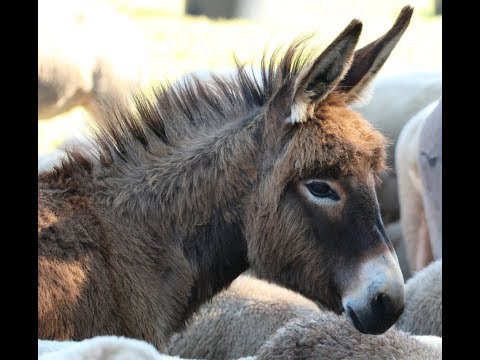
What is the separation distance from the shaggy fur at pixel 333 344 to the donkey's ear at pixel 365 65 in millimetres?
1053

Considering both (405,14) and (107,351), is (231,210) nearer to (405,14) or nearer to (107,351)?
(405,14)

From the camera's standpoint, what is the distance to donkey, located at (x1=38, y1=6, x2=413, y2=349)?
3.18 m

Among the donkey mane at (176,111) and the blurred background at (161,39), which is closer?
the donkey mane at (176,111)

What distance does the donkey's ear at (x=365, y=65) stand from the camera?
3514 millimetres

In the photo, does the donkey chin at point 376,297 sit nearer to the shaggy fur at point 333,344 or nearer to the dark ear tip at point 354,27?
the shaggy fur at point 333,344

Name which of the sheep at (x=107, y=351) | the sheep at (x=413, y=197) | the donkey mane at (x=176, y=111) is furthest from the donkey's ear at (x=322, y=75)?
the sheep at (x=413, y=197)

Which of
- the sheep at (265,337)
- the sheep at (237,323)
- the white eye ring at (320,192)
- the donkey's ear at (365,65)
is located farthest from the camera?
the sheep at (237,323)

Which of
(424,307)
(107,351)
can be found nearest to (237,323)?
(424,307)

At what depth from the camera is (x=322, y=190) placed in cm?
330

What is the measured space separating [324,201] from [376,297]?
1.43 feet

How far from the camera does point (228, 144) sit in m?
3.44
